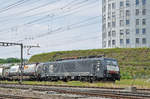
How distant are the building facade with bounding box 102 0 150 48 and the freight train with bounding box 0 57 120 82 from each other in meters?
44.5

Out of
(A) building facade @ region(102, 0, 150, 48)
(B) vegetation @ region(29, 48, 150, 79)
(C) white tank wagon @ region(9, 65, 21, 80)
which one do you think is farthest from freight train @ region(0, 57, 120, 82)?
(A) building facade @ region(102, 0, 150, 48)

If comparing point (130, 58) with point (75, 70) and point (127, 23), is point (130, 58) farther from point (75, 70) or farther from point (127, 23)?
point (75, 70)

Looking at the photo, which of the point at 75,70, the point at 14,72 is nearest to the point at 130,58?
the point at 14,72

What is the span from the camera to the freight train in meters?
36.7

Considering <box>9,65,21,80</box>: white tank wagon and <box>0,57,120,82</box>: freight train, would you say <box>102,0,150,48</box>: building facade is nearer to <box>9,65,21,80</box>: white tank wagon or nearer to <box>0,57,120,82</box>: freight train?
<box>9,65,21,80</box>: white tank wagon

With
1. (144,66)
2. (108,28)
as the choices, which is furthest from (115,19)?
(144,66)

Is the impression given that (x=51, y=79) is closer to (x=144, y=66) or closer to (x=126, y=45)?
(x=144, y=66)

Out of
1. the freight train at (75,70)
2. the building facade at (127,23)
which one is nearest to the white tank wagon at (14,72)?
the freight train at (75,70)

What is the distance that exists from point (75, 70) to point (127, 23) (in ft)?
180

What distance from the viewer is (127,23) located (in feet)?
302

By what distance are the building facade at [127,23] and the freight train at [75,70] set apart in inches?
1753

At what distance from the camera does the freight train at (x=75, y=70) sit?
36.7 meters

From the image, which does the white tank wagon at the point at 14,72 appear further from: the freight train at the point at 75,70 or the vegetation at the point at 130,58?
the vegetation at the point at 130,58

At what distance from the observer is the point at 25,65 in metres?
54.8
